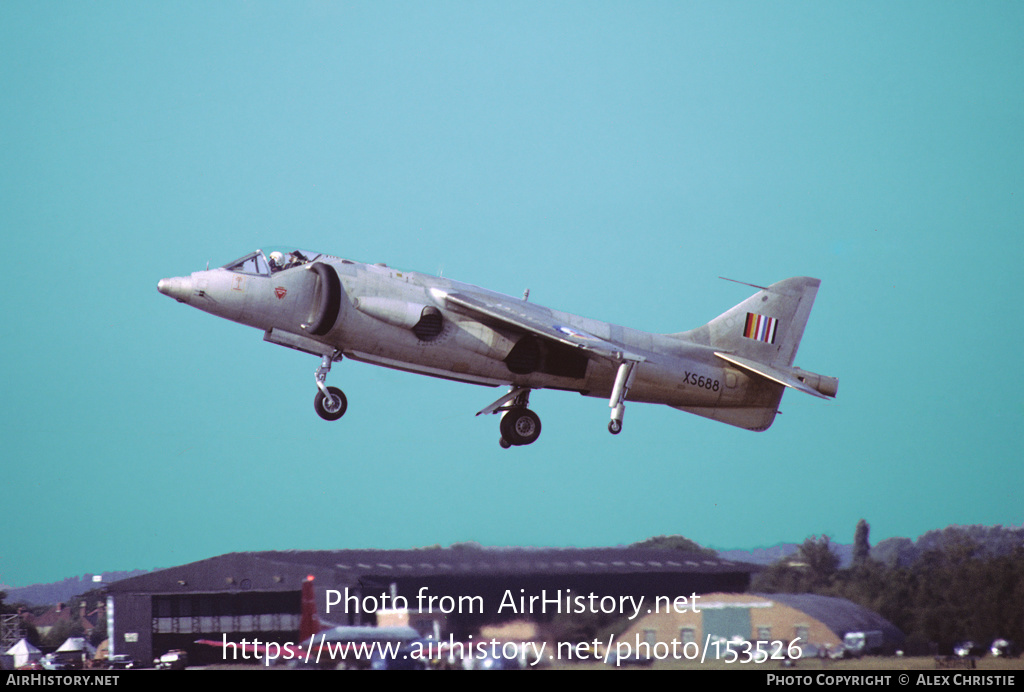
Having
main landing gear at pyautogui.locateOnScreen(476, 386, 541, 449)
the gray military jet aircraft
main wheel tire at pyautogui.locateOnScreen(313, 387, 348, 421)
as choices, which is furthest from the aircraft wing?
main wheel tire at pyautogui.locateOnScreen(313, 387, 348, 421)

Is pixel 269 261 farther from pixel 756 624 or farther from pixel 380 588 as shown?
pixel 756 624

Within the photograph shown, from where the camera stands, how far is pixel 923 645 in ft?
→ 59.3

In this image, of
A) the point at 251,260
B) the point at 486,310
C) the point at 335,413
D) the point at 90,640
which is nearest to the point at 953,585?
the point at 486,310

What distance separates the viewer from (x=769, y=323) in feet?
79.6

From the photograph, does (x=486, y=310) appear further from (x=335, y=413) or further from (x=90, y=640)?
(x=90, y=640)

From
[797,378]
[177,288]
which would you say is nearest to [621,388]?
[797,378]

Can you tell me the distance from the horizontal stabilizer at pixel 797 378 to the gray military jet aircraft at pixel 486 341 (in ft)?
0.08

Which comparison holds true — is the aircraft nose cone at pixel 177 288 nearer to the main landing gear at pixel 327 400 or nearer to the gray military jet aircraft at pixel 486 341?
the gray military jet aircraft at pixel 486 341

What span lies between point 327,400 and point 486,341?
3.04 metres

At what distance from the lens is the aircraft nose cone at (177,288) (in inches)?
776

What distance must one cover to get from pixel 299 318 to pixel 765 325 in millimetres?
9942

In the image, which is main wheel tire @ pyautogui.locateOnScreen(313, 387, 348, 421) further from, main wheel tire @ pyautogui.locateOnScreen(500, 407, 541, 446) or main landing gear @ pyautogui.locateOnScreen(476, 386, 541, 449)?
main wheel tire @ pyautogui.locateOnScreen(500, 407, 541, 446)

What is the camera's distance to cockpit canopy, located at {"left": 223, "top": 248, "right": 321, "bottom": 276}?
2006 centimetres

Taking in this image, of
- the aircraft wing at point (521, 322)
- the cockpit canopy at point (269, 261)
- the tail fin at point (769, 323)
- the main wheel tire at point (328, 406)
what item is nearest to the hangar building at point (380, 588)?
the main wheel tire at point (328, 406)
